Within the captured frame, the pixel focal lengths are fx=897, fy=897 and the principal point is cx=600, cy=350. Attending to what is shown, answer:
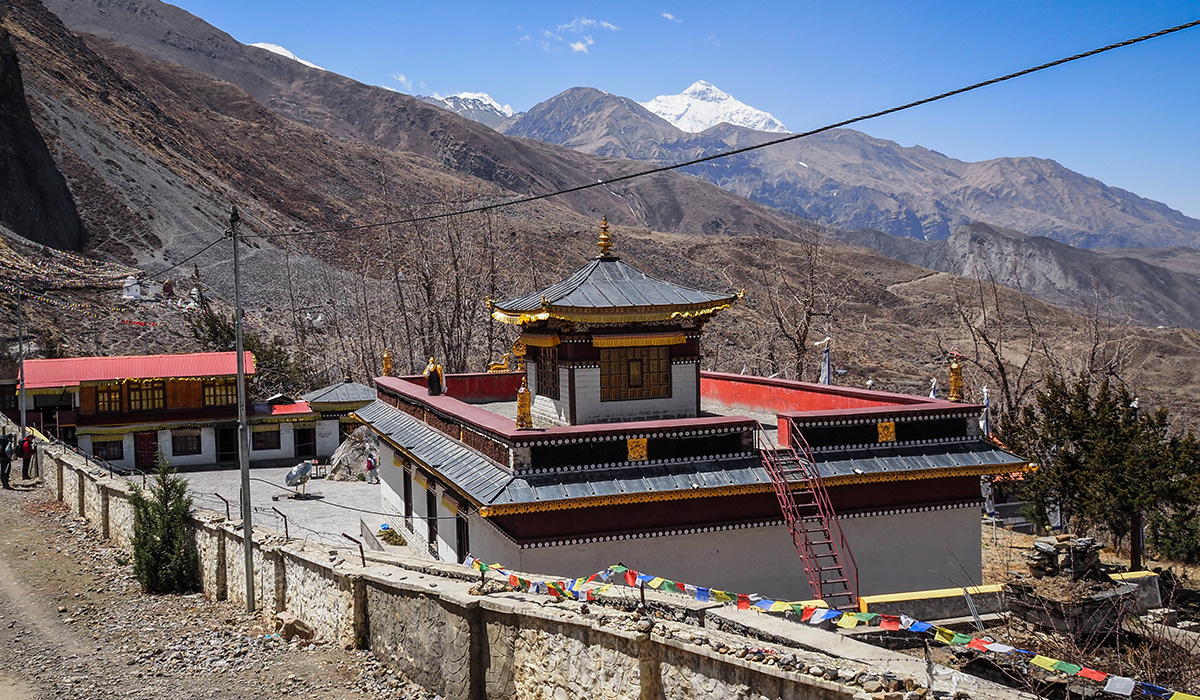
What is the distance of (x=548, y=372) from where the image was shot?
59.8 feet

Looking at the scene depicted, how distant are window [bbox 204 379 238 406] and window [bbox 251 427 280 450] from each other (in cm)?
183

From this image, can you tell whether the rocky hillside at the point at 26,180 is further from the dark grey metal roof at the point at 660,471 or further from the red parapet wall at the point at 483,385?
the dark grey metal roof at the point at 660,471

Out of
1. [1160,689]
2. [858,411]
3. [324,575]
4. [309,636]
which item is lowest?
[309,636]

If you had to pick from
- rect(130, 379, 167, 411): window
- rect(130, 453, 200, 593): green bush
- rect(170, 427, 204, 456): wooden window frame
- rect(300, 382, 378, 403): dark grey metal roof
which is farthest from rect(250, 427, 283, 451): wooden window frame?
rect(130, 453, 200, 593): green bush

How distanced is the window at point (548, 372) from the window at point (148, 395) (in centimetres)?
2632

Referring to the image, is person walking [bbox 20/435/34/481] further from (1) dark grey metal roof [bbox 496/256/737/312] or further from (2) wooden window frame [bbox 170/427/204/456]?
(1) dark grey metal roof [bbox 496/256/737/312]

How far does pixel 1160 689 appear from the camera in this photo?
6.82 m

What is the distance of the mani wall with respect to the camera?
7.78 meters

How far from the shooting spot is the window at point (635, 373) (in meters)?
17.2

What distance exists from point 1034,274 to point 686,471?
153035mm

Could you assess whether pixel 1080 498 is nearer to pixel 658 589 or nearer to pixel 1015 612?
pixel 1015 612

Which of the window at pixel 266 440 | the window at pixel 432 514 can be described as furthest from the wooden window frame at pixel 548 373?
the window at pixel 266 440

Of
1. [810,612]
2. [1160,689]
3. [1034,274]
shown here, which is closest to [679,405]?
[810,612]

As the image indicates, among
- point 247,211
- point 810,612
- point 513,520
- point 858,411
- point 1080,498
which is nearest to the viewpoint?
point 810,612
